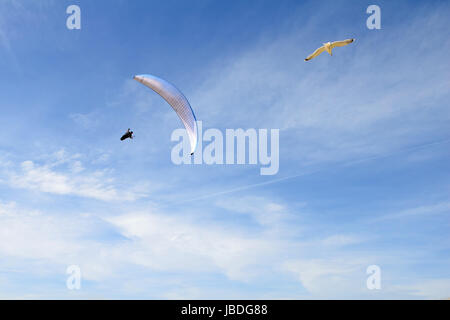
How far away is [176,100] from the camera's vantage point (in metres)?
59.5

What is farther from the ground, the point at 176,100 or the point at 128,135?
the point at 176,100

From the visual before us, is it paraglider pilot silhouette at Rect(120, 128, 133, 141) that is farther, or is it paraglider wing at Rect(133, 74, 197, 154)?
paraglider pilot silhouette at Rect(120, 128, 133, 141)

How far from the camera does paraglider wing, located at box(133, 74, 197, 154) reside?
57.6m

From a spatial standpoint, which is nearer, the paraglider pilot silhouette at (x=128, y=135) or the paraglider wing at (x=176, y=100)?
the paraglider wing at (x=176, y=100)

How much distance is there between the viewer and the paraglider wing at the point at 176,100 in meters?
57.6
